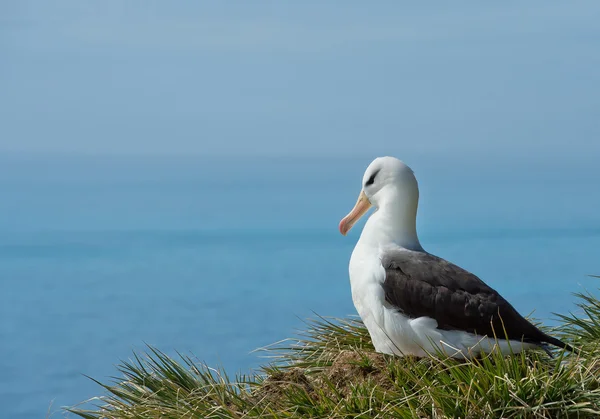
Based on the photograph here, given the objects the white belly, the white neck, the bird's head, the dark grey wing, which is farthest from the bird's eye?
the dark grey wing

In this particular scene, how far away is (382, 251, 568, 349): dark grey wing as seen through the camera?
6.78 m

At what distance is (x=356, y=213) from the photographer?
8219 millimetres

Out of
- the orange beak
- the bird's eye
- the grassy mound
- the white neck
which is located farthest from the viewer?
A: the orange beak

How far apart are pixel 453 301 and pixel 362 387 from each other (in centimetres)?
103

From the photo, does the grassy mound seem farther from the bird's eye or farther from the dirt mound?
the bird's eye

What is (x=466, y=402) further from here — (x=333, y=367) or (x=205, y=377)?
(x=205, y=377)

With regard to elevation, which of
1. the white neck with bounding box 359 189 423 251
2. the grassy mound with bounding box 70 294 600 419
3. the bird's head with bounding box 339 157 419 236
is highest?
the bird's head with bounding box 339 157 419 236

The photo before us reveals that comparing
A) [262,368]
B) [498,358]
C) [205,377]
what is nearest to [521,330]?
[498,358]

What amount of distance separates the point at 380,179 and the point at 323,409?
7.53 ft

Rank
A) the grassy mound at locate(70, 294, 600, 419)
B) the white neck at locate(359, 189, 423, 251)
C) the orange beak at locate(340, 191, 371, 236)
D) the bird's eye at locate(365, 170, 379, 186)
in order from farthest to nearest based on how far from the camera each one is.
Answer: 1. the orange beak at locate(340, 191, 371, 236)
2. the bird's eye at locate(365, 170, 379, 186)
3. the white neck at locate(359, 189, 423, 251)
4. the grassy mound at locate(70, 294, 600, 419)

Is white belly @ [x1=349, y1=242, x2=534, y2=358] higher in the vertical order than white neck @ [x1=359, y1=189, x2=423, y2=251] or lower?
lower

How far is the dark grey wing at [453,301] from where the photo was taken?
22.2 feet

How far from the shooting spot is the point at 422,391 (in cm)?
636

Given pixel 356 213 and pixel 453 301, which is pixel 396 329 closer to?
pixel 453 301
